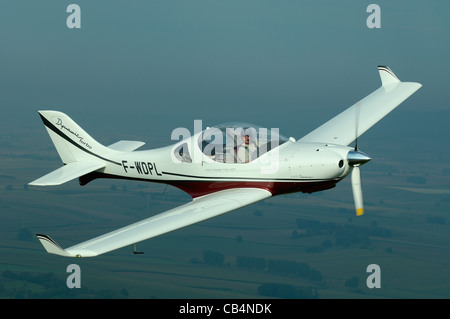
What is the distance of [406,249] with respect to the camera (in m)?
93.3

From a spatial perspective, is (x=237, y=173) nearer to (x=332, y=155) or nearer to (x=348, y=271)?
(x=332, y=155)

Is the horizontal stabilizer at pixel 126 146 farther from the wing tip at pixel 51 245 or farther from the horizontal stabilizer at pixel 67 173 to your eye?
the wing tip at pixel 51 245

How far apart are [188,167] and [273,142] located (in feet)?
9.45

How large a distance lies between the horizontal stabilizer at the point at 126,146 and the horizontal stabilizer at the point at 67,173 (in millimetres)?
1143

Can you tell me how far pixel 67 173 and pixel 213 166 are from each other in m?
5.01

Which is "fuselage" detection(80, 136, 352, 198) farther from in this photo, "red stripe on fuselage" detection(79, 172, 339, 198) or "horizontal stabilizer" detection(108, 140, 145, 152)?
"horizontal stabilizer" detection(108, 140, 145, 152)

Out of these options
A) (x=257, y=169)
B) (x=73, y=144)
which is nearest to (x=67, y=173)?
(x=73, y=144)

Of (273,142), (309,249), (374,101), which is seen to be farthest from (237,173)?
(309,249)

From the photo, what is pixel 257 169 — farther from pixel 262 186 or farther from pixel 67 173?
pixel 67 173

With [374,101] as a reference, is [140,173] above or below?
below

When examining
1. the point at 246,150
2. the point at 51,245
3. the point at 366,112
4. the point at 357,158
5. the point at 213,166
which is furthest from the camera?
the point at 366,112

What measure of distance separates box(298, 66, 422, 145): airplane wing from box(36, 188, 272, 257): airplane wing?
15.2 ft

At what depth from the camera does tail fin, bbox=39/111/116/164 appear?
1988 cm

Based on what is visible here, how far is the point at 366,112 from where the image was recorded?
883 inches
